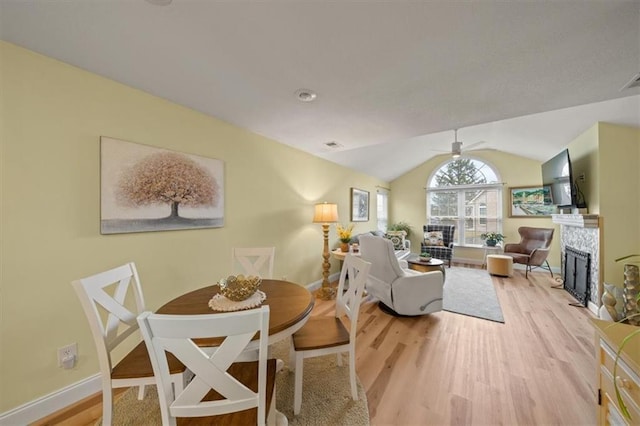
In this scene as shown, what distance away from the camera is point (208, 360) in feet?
2.86

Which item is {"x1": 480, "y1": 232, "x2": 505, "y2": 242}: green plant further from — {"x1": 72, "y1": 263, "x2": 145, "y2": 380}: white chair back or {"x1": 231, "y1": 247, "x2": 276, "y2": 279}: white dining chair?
{"x1": 72, "y1": 263, "x2": 145, "y2": 380}: white chair back

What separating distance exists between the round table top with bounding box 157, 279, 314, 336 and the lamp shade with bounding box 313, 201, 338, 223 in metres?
1.74

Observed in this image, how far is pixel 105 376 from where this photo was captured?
3.81 ft

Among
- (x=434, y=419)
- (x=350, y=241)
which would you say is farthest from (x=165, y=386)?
(x=350, y=241)

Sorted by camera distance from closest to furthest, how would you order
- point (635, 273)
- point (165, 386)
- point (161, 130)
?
point (165, 386) → point (161, 130) → point (635, 273)

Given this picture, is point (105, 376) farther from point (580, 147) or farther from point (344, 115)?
point (580, 147)

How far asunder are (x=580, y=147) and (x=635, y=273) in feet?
6.61

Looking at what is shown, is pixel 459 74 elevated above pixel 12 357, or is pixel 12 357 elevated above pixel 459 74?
pixel 459 74

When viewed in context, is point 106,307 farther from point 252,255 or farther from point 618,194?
point 618,194

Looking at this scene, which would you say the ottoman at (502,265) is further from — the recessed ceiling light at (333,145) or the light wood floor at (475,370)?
the recessed ceiling light at (333,145)

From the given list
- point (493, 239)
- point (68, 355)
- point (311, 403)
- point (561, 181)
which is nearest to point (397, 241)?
point (493, 239)

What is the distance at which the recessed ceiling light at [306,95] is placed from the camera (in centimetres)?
188

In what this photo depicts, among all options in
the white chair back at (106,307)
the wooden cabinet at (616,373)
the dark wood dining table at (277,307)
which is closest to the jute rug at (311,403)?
the white chair back at (106,307)

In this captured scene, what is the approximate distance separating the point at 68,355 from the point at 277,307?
1.47 m
